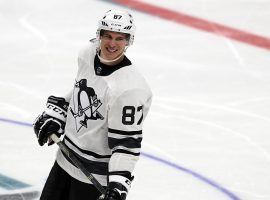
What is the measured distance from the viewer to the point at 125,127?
3.00 metres

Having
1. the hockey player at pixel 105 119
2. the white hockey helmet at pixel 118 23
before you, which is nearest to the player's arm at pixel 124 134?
the hockey player at pixel 105 119

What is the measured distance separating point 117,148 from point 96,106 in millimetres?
194

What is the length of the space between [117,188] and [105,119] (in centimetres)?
28

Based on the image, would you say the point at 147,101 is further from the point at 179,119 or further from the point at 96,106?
the point at 179,119

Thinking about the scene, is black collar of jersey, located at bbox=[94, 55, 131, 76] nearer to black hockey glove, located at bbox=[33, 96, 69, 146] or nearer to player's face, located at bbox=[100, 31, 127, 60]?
player's face, located at bbox=[100, 31, 127, 60]

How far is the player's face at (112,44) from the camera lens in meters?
3.04

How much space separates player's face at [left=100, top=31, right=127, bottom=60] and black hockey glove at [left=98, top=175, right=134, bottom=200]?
0.45m

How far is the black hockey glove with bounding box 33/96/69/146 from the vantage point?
3352 millimetres

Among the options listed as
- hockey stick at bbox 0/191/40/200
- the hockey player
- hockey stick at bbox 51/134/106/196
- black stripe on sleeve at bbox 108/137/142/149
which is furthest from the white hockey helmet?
hockey stick at bbox 0/191/40/200

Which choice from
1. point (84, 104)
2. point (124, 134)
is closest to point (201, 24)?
point (84, 104)

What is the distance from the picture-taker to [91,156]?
3174 millimetres

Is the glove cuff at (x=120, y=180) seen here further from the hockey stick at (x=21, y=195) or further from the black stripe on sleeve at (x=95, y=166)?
the hockey stick at (x=21, y=195)

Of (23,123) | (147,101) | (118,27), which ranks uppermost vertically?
(118,27)

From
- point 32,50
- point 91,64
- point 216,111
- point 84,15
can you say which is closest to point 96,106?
point 91,64
